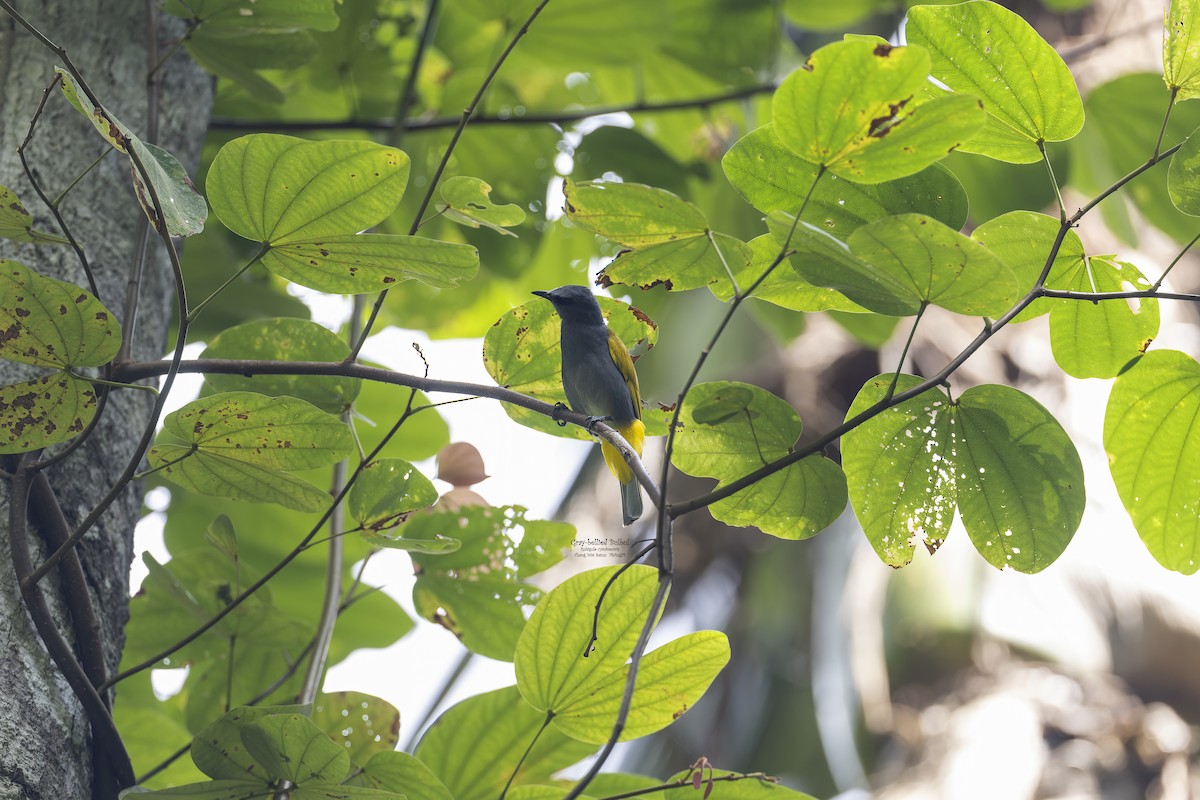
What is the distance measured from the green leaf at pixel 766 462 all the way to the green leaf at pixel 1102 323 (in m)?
0.34

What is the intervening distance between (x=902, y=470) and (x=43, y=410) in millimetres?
964

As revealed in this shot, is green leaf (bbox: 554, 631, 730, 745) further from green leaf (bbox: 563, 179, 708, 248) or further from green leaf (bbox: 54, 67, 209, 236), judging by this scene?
green leaf (bbox: 54, 67, 209, 236)

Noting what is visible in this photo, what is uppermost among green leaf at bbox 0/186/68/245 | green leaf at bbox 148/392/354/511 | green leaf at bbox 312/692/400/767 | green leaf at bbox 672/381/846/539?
green leaf at bbox 0/186/68/245

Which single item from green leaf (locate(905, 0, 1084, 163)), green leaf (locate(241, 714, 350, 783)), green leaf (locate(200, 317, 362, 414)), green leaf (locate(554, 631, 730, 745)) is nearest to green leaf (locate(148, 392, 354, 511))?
green leaf (locate(200, 317, 362, 414))

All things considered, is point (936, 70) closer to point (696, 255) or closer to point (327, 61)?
point (696, 255)

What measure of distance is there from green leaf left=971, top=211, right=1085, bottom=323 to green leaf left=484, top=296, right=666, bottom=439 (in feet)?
1.46

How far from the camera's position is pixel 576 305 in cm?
187

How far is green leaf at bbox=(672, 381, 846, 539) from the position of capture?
43.3 inches

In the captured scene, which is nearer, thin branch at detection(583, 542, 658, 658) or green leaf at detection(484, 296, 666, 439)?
thin branch at detection(583, 542, 658, 658)

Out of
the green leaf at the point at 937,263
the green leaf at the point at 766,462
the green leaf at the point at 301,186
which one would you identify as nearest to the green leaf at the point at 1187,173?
the green leaf at the point at 937,263

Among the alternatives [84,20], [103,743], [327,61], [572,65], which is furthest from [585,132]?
[103,743]

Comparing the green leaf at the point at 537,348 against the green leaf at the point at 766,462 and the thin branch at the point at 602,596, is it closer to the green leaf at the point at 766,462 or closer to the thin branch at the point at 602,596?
the green leaf at the point at 766,462

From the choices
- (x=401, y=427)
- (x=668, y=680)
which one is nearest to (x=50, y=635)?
(x=668, y=680)

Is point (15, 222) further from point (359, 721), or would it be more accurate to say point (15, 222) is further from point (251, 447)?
point (359, 721)
